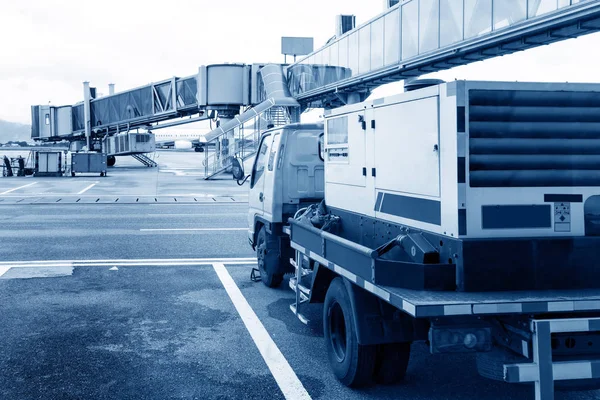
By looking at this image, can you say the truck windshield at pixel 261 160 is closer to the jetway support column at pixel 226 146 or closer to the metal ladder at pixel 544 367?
the metal ladder at pixel 544 367

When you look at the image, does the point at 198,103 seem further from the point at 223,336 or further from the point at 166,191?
the point at 223,336

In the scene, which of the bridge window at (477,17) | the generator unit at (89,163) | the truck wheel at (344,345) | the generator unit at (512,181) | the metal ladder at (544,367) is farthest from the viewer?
the generator unit at (89,163)

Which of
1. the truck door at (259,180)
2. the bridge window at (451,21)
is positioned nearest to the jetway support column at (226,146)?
the bridge window at (451,21)

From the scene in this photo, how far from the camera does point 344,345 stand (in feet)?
21.3

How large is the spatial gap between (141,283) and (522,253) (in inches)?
296

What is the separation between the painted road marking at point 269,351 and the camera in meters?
6.20

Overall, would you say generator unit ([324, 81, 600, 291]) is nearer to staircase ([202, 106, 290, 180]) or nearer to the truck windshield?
the truck windshield

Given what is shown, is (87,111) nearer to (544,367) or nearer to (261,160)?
(261,160)

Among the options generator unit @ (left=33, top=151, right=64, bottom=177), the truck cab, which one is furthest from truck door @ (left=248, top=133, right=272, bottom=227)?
generator unit @ (left=33, top=151, right=64, bottom=177)

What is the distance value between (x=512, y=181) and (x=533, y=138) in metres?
0.38

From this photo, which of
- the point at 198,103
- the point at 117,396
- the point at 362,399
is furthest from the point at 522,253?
the point at 198,103

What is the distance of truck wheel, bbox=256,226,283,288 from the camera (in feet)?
34.4

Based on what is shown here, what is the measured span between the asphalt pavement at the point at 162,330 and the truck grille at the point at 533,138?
208cm

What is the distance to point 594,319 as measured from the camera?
16.1 feet
